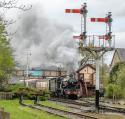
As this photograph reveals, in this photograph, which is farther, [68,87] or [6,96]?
[68,87]

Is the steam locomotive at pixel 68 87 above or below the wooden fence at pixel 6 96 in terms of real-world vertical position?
above

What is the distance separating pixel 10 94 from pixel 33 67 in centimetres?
9601

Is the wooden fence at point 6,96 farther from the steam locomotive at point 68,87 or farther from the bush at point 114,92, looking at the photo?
the bush at point 114,92

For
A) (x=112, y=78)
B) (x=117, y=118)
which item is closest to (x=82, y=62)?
(x=112, y=78)

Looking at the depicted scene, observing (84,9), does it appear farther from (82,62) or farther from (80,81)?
(82,62)

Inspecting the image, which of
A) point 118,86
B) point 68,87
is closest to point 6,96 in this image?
point 68,87

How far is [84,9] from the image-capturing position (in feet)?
118

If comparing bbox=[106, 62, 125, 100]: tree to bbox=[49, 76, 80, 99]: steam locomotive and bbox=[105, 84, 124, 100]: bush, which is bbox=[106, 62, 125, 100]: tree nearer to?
bbox=[105, 84, 124, 100]: bush

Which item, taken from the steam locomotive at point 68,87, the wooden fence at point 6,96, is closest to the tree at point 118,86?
the steam locomotive at point 68,87

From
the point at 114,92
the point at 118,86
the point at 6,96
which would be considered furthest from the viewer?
the point at 114,92

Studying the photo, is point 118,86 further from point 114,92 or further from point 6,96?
point 6,96

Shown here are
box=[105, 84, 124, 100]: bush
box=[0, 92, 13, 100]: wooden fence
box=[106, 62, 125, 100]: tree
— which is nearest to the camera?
box=[0, 92, 13, 100]: wooden fence

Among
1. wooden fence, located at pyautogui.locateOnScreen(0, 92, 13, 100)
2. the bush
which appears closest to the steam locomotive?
the bush

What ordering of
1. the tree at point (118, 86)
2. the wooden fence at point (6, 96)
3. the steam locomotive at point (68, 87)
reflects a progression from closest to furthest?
1. the wooden fence at point (6, 96)
2. the tree at point (118, 86)
3. the steam locomotive at point (68, 87)
